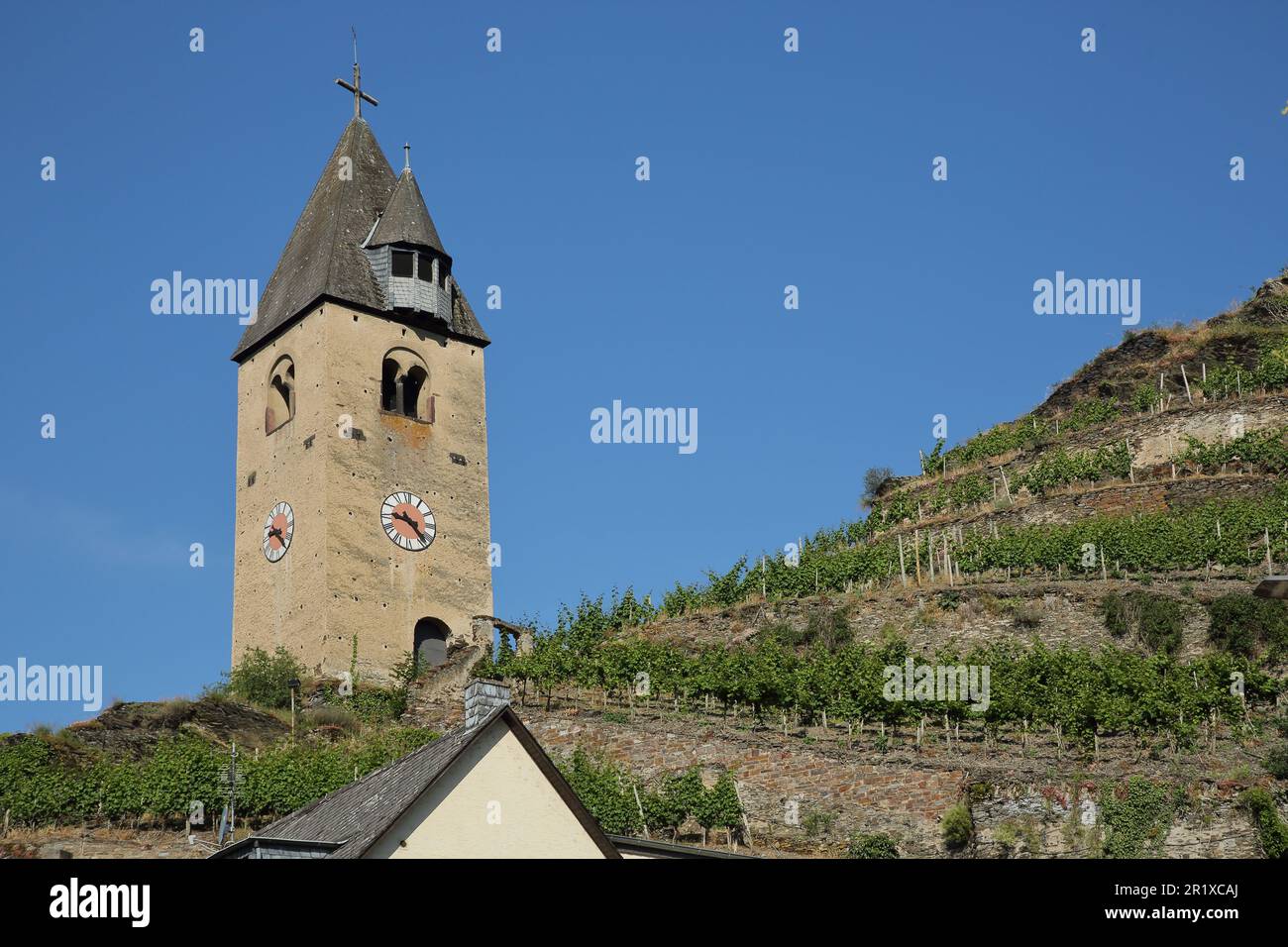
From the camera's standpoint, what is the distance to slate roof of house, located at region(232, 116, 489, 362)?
5075 cm

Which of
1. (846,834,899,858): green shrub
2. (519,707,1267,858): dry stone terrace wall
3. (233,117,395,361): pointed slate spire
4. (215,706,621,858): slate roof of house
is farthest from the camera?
(233,117,395,361): pointed slate spire

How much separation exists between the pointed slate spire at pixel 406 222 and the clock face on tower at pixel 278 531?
818 cm

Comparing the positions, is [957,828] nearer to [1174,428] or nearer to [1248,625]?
[1248,625]

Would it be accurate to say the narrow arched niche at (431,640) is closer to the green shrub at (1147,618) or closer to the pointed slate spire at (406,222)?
the pointed slate spire at (406,222)

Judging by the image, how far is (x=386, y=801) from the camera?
73.6 ft

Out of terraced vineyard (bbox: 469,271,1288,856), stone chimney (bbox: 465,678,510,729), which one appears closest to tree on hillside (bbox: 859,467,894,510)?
terraced vineyard (bbox: 469,271,1288,856)

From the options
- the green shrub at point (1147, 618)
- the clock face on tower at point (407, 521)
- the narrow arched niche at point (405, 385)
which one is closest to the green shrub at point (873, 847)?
the green shrub at point (1147, 618)

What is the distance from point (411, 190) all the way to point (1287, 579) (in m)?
39.6

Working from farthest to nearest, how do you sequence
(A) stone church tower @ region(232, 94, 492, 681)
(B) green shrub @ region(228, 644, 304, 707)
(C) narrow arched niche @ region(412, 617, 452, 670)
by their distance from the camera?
(C) narrow arched niche @ region(412, 617, 452, 670), (A) stone church tower @ region(232, 94, 492, 681), (B) green shrub @ region(228, 644, 304, 707)

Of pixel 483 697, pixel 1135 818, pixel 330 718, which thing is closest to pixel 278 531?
pixel 330 718

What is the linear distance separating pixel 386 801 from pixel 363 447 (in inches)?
1074

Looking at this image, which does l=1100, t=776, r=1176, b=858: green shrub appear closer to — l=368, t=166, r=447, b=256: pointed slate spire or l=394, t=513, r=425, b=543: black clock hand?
l=394, t=513, r=425, b=543: black clock hand

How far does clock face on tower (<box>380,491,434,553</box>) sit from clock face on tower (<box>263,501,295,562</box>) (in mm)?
2457
